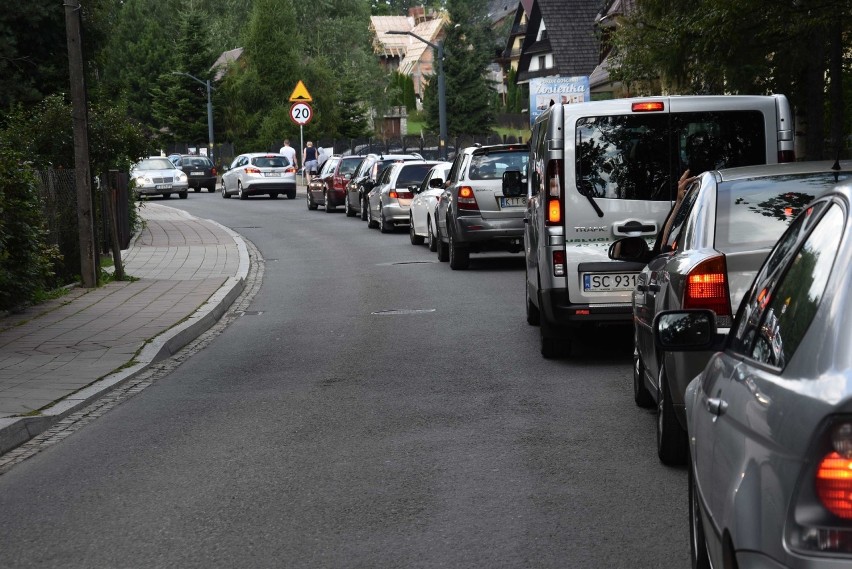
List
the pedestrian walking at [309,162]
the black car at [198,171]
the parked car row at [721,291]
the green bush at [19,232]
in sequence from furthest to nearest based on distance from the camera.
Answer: the black car at [198,171] < the pedestrian walking at [309,162] < the green bush at [19,232] < the parked car row at [721,291]

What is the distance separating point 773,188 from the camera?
7.24 m

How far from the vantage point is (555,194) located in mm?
10961

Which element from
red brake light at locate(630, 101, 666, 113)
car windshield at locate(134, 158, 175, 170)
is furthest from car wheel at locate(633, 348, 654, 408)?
car windshield at locate(134, 158, 175, 170)

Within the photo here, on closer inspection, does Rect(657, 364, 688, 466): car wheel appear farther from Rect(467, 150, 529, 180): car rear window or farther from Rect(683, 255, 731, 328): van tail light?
Rect(467, 150, 529, 180): car rear window

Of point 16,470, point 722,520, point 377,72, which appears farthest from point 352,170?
point 377,72

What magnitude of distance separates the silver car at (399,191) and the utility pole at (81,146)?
11937 millimetres

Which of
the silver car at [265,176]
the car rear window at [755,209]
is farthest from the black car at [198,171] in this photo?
the car rear window at [755,209]

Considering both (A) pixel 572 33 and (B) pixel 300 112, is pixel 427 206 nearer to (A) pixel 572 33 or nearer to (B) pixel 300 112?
(B) pixel 300 112

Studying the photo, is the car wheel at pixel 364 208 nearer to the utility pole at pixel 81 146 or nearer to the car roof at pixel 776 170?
the utility pole at pixel 81 146

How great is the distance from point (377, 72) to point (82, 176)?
272ft

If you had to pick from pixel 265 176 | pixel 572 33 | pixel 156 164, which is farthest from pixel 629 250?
pixel 572 33

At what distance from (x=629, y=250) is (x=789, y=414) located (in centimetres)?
587

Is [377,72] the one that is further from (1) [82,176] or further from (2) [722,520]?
(2) [722,520]

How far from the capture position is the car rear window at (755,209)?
712cm
